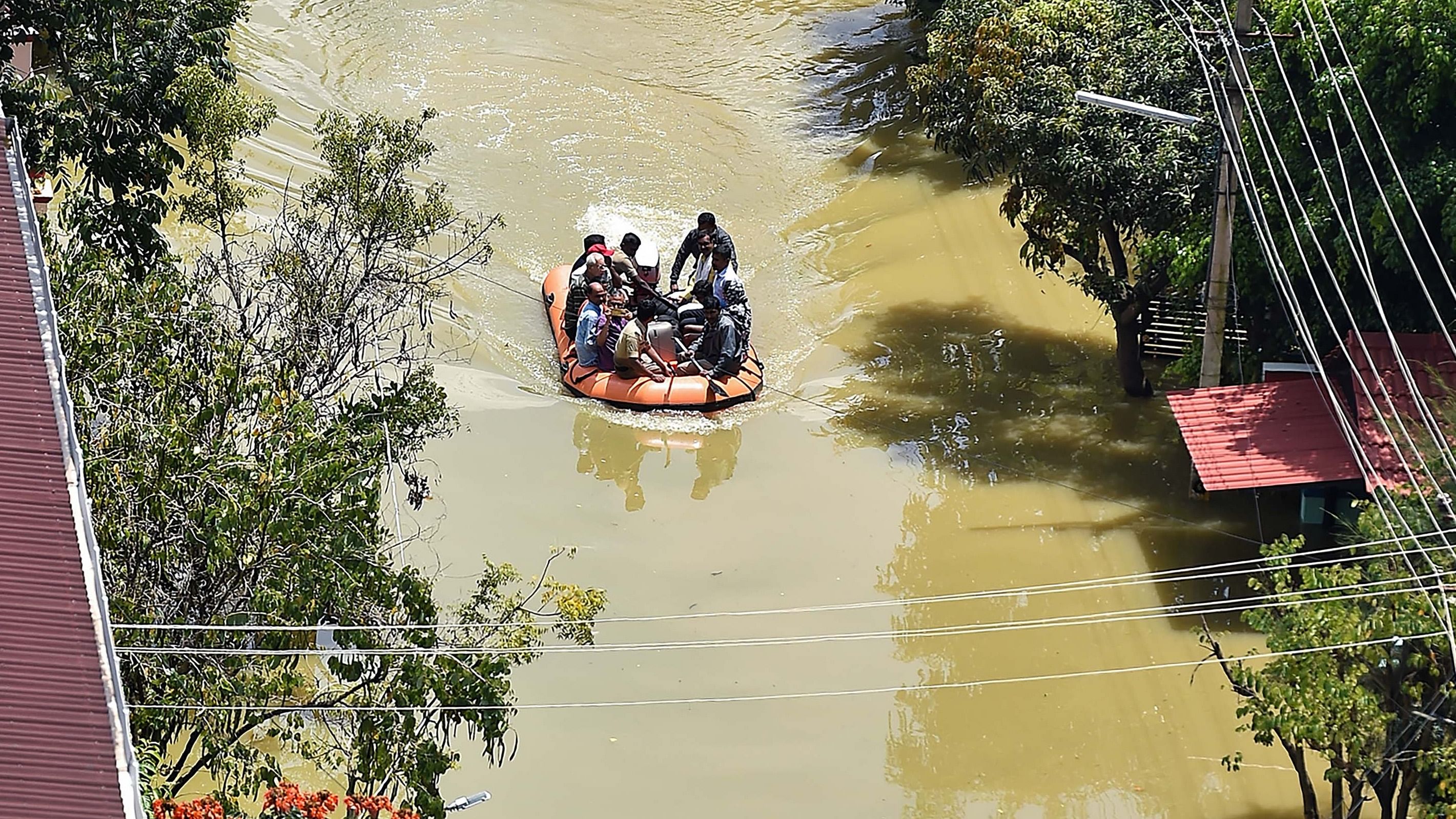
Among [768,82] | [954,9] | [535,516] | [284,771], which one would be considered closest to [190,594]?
[284,771]

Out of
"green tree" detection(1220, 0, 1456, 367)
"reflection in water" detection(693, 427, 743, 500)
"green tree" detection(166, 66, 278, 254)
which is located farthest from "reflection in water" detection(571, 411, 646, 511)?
Result: "green tree" detection(1220, 0, 1456, 367)

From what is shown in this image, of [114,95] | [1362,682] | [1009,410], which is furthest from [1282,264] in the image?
[114,95]

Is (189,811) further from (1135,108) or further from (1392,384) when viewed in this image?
(1392,384)

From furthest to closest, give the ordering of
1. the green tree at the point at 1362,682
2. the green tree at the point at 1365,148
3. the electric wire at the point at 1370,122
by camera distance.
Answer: the green tree at the point at 1365,148 → the electric wire at the point at 1370,122 → the green tree at the point at 1362,682

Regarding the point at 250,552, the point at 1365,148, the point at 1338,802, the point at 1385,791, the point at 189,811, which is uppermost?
the point at 1365,148

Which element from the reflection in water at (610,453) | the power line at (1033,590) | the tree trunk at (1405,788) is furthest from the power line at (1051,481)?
the tree trunk at (1405,788)

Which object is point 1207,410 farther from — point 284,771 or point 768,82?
point 768,82

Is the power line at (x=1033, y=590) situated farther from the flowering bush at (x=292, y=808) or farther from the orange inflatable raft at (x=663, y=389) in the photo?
the flowering bush at (x=292, y=808)
